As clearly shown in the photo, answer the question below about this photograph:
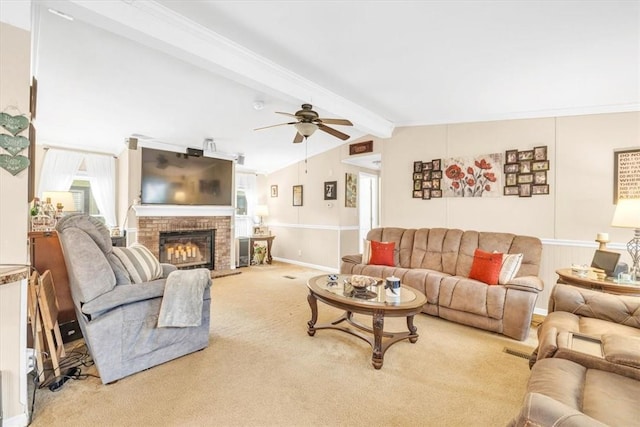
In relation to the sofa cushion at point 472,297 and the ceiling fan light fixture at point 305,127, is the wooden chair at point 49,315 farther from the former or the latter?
the sofa cushion at point 472,297

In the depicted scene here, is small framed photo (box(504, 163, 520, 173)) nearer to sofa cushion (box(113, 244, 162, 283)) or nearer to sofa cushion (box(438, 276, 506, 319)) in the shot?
sofa cushion (box(438, 276, 506, 319))

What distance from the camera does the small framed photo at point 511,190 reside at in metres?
3.84

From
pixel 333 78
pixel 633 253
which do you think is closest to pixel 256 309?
pixel 333 78

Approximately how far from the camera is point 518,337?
9.45 ft

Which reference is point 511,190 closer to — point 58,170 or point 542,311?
point 542,311

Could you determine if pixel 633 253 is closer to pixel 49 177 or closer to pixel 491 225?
A: pixel 491 225

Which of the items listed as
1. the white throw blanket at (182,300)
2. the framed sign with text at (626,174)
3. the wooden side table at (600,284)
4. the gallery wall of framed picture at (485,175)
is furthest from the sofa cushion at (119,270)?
the framed sign with text at (626,174)

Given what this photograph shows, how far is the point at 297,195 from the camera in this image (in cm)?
677

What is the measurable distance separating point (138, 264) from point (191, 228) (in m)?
3.12

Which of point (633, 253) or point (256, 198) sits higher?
point (256, 198)

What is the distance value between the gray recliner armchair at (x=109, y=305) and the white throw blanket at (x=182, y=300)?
7cm

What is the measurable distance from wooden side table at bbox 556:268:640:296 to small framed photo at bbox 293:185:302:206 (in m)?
4.87

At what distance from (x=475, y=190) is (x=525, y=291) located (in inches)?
66.3

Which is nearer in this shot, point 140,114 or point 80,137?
point 140,114
